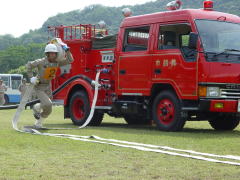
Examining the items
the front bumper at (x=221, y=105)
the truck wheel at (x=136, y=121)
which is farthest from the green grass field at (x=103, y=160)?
the truck wheel at (x=136, y=121)

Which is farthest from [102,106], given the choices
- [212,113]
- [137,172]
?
[137,172]

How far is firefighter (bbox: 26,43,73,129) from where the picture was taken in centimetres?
1401

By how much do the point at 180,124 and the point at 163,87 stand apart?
3.58ft

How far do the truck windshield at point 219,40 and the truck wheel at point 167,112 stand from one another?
4.27 feet

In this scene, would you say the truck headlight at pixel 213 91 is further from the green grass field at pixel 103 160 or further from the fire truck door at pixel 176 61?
the green grass field at pixel 103 160

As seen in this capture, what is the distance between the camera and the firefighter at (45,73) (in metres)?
14.0

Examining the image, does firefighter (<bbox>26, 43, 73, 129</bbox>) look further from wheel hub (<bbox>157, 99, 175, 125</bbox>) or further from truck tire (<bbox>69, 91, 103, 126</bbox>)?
wheel hub (<bbox>157, 99, 175, 125</bbox>)

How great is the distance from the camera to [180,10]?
13.3 meters

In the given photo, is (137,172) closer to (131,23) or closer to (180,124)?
(180,124)

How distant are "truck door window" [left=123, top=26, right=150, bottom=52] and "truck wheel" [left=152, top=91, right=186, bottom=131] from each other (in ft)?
4.24

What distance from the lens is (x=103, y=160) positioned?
843cm

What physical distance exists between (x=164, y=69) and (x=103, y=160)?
207 inches

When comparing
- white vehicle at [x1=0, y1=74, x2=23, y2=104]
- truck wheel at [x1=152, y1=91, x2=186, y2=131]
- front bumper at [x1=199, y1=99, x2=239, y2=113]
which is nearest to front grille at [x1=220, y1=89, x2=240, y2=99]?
front bumper at [x1=199, y1=99, x2=239, y2=113]

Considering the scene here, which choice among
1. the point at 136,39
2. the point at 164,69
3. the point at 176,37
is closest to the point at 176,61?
the point at 164,69
